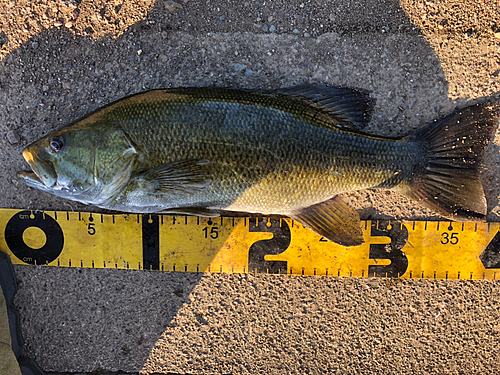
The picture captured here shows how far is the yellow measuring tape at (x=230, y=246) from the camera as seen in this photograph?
2.36 m

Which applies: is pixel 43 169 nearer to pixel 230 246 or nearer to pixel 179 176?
pixel 179 176

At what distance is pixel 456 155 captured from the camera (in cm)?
210

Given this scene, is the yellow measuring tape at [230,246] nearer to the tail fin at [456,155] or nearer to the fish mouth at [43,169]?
the tail fin at [456,155]

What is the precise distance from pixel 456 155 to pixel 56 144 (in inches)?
103

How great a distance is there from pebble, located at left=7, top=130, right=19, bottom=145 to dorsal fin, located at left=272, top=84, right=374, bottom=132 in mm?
2097

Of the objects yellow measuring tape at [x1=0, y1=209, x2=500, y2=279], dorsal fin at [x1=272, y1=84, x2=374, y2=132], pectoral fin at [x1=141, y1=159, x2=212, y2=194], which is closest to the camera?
pectoral fin at [x1=141, y1=159, x2=212, y2=194]

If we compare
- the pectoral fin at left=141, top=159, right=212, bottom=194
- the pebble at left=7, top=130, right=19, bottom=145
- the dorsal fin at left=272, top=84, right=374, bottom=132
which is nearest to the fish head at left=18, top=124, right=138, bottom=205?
the pectoral fin at left=141, top=159, right=212, bottom=194

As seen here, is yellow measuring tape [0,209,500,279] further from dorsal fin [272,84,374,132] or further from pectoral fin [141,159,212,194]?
dorsal fin [272,84,374,132]

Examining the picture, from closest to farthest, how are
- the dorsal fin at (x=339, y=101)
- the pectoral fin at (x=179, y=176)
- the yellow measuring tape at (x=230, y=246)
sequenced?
the pectoral fin at (x=179, y=176)
the dorsal fin at (x=339, y=101)
the yellow measuring tape at (x=230, y=246)

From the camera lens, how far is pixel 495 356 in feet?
8.10

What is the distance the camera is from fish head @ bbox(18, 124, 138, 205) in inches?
73.5

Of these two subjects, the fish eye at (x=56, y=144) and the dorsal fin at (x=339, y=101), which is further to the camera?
the dorsal fin at (x=339, y=101)

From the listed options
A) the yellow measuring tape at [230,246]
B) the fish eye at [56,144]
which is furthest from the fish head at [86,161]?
the yellow measuring tape at [230,246]

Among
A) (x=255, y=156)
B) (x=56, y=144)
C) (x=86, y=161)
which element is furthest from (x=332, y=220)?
(x=56, y=144)
